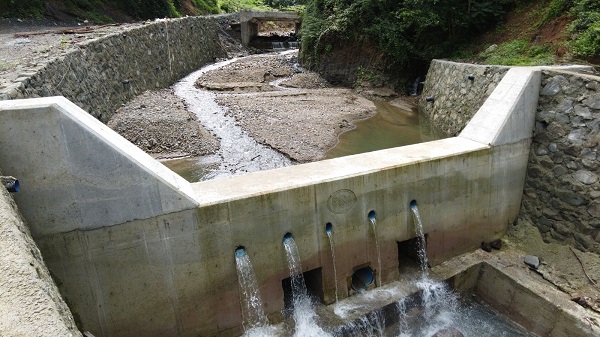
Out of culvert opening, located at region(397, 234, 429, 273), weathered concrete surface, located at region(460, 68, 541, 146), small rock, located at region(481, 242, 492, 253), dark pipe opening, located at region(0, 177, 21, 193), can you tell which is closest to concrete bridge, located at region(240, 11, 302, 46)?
weathered concrete surface, located at region(460, 68, 541, 146)

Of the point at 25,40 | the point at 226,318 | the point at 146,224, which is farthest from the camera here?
the point at 25,40

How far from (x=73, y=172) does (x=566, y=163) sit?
8.03 m

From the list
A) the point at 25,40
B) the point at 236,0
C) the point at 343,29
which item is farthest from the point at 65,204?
the point at 236,0

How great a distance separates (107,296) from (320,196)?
322 centimetres

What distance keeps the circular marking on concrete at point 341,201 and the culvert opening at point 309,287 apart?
1.03m

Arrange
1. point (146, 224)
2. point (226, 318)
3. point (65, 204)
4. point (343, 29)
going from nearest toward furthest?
1. point (65, 204)
2. point (146, 224)
3. point (226, 318)
4. point (343, 29)

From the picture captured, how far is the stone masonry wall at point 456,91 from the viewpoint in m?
10.3

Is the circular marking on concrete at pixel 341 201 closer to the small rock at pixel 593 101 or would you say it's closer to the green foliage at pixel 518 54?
the small rock at pixel 593 101

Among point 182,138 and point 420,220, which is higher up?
point 182,138

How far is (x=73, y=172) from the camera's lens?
508 cm

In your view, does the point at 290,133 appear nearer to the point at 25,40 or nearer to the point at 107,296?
the point at 107,296

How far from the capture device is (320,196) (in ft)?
20.9

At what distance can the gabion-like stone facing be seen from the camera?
730 centimetres

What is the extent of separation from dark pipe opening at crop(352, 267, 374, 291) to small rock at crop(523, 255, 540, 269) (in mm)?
2925
